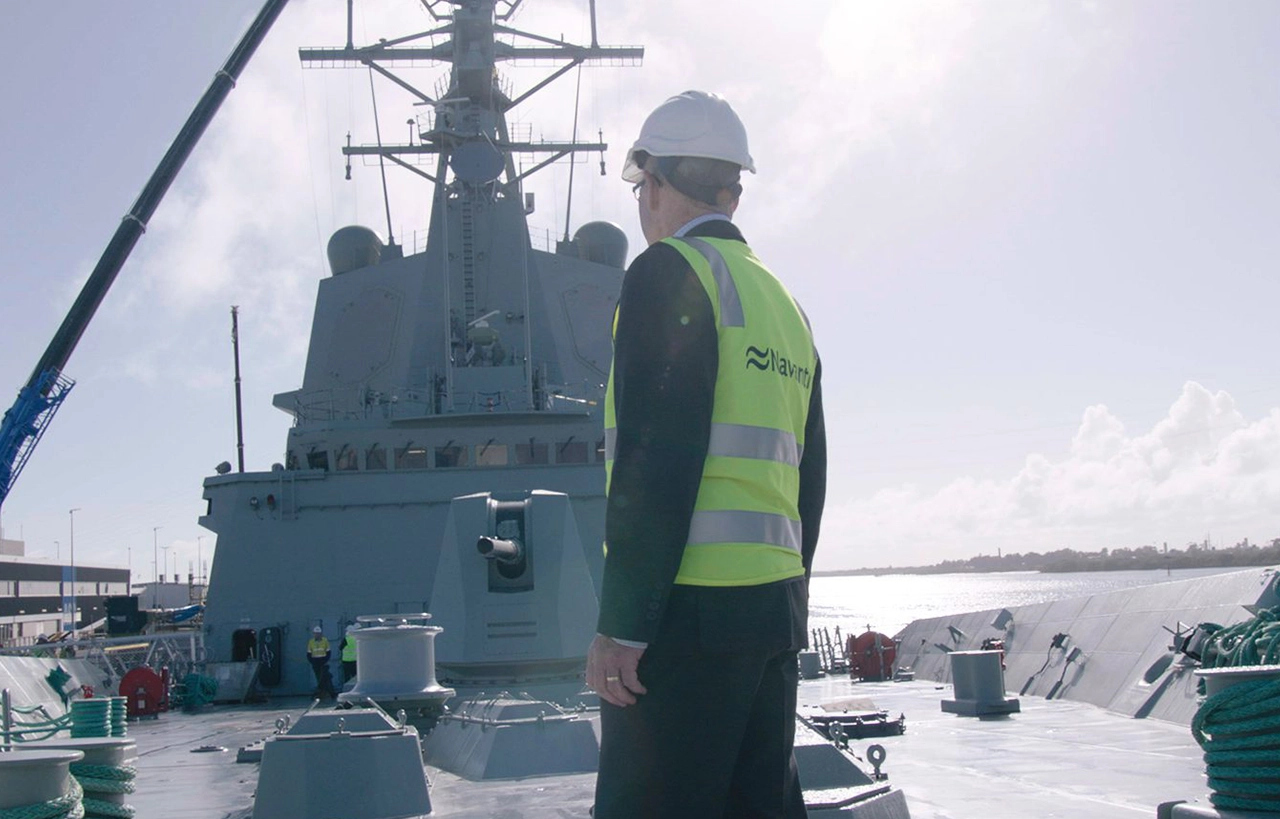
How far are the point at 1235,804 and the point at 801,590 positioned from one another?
5.06ft

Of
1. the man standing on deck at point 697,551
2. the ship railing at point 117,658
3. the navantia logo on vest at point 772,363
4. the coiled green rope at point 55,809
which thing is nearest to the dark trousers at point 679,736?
the man standing on deck at point 697,551

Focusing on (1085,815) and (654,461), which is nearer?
(654,461)

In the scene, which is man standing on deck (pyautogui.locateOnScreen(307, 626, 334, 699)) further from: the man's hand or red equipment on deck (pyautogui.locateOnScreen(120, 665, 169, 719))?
the man's hand

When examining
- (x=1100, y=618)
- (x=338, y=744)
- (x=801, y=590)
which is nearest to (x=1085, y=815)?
(x=338, y=744)

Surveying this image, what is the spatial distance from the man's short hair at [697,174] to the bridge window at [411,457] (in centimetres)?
1372

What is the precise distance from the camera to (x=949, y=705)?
8.77 m

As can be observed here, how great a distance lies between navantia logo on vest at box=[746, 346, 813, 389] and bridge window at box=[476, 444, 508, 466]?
13734 millimetres

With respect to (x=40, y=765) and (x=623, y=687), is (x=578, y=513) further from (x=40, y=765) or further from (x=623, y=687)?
(x=623, y=687)

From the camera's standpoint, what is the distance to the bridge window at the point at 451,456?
1558cm

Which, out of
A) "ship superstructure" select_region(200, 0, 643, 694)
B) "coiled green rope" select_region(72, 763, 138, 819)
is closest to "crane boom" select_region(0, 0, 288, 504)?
"ship superstructure" select_region(200, 0, 643, 694)

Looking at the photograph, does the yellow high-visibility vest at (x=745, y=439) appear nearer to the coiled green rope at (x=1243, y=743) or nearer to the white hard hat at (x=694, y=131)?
the white hard hat at (x=694, y=131)

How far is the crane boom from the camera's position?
19031 mm

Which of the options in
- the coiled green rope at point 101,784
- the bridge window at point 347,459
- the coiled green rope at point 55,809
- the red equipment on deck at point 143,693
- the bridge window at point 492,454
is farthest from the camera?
the bridge window at point 492,454

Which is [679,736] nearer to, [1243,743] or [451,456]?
[1243,743]
